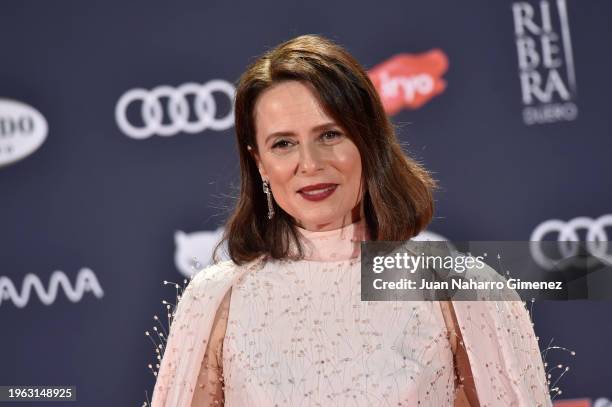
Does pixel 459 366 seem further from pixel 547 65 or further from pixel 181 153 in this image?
pixel 181 153

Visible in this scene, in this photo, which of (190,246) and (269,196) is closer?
(269,196)

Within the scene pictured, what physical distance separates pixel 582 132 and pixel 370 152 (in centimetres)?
137

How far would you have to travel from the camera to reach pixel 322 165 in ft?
5.78

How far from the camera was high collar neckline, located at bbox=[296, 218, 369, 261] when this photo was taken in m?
1.90

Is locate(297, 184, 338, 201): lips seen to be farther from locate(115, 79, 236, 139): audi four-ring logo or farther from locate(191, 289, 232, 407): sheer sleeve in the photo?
locate(115, 79, 236, 139): audi four-ring logo

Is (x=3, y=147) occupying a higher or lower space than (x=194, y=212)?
higher

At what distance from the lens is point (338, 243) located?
1.90m

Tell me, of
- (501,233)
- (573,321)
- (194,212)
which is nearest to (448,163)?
(501,233)

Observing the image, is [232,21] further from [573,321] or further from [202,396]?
[202,396]

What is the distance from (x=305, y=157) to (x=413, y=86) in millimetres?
1339

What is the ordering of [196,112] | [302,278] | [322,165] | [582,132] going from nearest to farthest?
[322,165] → [302,278] → [582,132] → [196,112]

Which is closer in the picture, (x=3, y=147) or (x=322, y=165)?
(x=322, y=165)

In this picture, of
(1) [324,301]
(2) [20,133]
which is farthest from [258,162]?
(2) [20,133]

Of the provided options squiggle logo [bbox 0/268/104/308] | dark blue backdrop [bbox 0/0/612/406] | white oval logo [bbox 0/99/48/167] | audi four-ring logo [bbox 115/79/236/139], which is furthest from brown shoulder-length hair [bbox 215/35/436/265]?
white oval logo [bbox 0/99/48/167]
